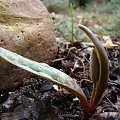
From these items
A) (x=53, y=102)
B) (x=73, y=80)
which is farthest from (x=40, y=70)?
(x=53, y=102)

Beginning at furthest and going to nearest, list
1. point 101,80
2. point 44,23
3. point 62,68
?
point 62,68 → point 44,23 → point 101,80

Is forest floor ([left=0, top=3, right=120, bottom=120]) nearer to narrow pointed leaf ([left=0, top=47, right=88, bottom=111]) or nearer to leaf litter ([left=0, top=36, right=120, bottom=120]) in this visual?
leaf litter ([left=0, top=36, right=120, bottom=120])

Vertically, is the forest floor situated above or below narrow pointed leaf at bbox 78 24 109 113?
below

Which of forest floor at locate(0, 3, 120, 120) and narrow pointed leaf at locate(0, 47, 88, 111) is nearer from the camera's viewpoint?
narrow pointed leaf at locate(0, 47, 88, 111)

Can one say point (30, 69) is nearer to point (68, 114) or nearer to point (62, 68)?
point (68, 114)

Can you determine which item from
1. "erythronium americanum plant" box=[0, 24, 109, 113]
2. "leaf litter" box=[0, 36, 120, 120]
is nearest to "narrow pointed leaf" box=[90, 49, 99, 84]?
"erythronium americanum plant" box=[0, 24, 109, 113]

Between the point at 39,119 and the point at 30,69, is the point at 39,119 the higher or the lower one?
the lower one

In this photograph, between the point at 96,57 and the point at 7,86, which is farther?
the point at 7,86

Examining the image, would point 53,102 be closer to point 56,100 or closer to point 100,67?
point 56,100

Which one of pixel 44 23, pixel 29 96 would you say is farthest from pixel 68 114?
pixel 44 23
